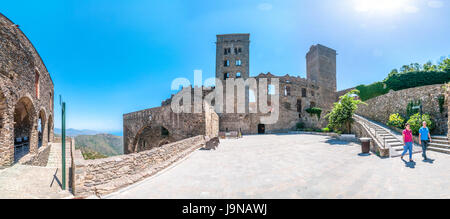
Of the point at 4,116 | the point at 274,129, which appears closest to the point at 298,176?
the point at 4,116

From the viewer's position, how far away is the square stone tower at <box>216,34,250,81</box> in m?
33.8

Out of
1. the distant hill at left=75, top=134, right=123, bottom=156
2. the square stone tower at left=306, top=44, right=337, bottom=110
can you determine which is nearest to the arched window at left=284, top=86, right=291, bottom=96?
the square stone tower at left=306, top=44, right=337, bottom=110

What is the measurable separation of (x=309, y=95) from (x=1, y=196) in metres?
35.2

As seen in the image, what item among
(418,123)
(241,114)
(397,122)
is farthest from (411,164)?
(241,114)

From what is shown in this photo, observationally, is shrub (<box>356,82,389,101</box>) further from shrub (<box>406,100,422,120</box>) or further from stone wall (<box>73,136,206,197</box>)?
stone wall (<box>73,136,206,197</box>)

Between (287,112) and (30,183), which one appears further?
(287,112)

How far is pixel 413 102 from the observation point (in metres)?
12.2

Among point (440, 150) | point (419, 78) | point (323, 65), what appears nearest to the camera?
point (440, 150)

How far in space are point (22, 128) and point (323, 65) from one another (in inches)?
1874

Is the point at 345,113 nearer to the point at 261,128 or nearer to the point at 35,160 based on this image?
the point at 261,128

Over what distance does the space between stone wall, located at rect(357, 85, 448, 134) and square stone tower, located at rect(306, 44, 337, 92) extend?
69.9ft

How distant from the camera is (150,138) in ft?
70.3

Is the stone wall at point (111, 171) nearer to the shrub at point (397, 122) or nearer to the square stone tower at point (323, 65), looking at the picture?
the shrub at point (397, 122)

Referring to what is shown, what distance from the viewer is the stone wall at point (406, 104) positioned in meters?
10.3
